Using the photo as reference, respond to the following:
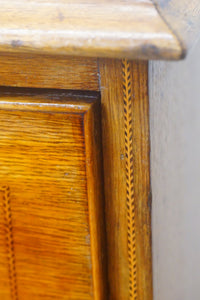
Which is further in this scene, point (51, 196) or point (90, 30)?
point (51, 196)

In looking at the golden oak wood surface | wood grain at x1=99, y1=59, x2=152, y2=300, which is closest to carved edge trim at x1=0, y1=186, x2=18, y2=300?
the golden oak wood surface

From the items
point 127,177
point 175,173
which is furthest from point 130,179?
point 175,173

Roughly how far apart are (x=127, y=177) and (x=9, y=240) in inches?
7.1

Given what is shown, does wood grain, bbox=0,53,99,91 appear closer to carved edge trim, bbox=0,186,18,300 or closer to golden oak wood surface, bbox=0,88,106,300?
golden oak wood surface, bbox=0,88,106,300

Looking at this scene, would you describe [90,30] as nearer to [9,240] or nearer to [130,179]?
[130,179]

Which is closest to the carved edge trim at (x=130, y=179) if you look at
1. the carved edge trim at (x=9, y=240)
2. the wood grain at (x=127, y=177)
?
the wood grain at (x=127, y=177)

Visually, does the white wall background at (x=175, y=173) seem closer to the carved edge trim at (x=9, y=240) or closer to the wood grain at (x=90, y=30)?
the wood grain at (x=90, y=30)

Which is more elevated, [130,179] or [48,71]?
[48,71]

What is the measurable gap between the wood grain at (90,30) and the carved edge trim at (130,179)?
5cm

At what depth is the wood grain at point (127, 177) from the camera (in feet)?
1.63

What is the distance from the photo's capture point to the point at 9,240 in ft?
1.95

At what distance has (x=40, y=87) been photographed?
1.75 ft

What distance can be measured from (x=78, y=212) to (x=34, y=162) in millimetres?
78

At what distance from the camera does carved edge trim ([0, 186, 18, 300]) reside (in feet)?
1.87
